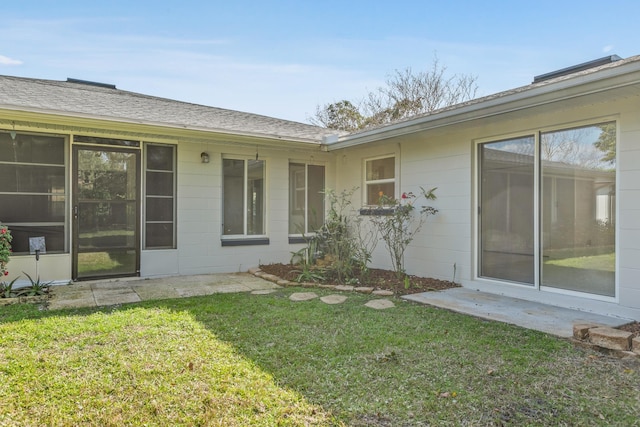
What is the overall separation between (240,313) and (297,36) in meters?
7.61

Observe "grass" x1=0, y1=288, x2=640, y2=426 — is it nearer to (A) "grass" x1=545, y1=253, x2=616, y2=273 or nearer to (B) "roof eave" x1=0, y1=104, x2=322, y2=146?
(A) "grass" x1=545, y1=253, x2=616, y2=273

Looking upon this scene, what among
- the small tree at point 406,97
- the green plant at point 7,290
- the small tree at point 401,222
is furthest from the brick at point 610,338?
the small tree at point 406,97

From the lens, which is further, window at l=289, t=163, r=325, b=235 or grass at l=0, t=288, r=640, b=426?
window at l=289, t=163, r=325, b=235

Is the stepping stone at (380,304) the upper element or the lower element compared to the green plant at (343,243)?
lower

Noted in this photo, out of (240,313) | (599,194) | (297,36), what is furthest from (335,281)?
(297,36)

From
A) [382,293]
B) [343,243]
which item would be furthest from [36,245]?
[382,293]

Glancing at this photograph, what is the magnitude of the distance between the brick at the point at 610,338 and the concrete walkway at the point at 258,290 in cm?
26

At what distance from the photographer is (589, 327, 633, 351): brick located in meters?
3.14

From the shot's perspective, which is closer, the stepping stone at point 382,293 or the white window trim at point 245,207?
the stepping stone at point 382,293

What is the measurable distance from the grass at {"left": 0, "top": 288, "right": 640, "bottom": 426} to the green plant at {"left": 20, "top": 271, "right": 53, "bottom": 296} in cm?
109

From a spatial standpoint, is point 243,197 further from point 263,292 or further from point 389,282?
point 389,282

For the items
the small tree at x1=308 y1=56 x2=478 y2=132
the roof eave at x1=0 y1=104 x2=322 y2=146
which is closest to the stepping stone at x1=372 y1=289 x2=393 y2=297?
the roof eave at x1=0 y1=104 x2=322 y2=146

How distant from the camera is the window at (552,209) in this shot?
443cm

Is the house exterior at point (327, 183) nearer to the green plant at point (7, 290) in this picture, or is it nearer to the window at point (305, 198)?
the window at point (305, 198)
